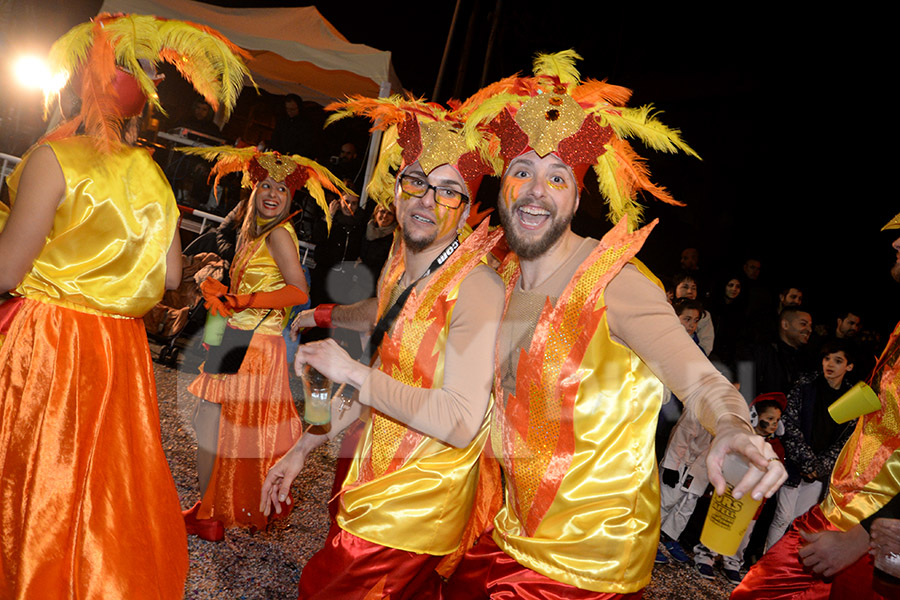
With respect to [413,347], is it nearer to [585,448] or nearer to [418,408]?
[418,408]

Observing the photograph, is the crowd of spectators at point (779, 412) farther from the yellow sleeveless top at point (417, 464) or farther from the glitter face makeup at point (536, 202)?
the yellow sleeveless top at point (417, 464)

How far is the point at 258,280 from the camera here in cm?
379

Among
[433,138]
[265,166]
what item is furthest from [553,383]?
[265,166]

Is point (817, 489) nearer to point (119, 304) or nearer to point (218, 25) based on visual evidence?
point (119, 304)

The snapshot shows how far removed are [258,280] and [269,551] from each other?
1490 mm

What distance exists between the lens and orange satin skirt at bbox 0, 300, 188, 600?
2020 mm

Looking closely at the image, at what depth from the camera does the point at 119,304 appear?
2.21m

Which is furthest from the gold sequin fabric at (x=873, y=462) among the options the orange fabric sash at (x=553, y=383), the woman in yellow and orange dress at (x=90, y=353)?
the woman in yellow and orange dress at (x=90, y=353)

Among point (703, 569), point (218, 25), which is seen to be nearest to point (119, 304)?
point (703, 569)

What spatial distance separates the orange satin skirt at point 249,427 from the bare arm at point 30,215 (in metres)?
1.75

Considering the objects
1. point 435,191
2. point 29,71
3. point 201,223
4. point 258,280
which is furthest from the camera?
point 29,71

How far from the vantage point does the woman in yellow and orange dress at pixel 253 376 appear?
3.60m

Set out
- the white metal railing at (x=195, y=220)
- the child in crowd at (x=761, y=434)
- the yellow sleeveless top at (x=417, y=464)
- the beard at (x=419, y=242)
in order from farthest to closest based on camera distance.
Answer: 1. the white metal railing at (x=195, y=220)
2. the child in crowd at (x=761, y=434)
3. the beard at (x=419, y=242)
4. the yellow sleeveless top at (x=417, y=464)

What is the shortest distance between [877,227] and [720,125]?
2.51 metres
